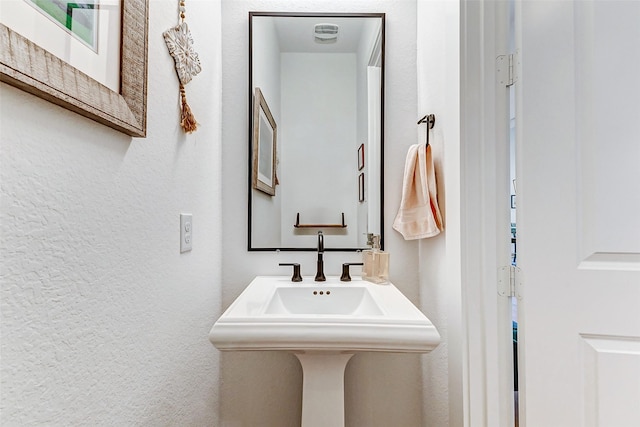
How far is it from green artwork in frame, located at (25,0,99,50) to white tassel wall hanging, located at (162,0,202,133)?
0.35 meters

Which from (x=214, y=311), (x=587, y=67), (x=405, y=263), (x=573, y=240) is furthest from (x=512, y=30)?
(x=214, y=311)

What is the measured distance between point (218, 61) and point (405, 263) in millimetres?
1195

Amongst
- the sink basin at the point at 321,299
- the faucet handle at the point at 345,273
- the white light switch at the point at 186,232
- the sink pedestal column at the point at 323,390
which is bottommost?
the sink pedestal column at the point at 323,390

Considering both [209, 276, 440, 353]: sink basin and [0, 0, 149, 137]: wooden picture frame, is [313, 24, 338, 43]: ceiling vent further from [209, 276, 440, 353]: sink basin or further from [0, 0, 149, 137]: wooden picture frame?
[209, 276, 440, 353]: sink basin

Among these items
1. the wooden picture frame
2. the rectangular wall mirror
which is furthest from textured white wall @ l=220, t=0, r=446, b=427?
the wooden picture frame

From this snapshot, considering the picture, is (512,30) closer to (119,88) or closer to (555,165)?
(555,165)

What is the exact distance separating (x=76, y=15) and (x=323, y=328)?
2.64ft

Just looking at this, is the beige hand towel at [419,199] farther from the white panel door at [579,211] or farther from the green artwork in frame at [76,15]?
the green artwork in frame at [76,15]

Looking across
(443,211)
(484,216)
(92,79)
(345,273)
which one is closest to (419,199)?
(443,211)

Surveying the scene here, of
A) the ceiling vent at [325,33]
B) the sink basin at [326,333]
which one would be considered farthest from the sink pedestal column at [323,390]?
the ceiling vent at [325,33]

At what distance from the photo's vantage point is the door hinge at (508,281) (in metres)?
0.98

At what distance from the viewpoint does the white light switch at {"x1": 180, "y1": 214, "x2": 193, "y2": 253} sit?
1.01 m

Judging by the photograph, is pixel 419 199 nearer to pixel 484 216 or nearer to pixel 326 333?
pixel 484 216

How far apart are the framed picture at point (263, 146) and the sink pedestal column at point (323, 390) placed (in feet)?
2.43
